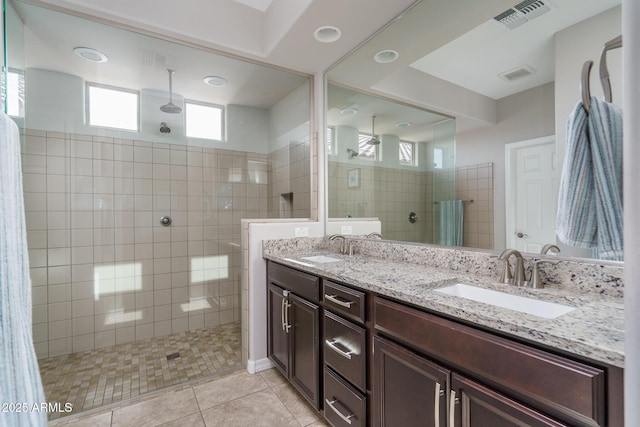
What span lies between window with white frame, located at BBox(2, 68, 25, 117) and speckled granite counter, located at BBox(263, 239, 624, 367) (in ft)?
6.30

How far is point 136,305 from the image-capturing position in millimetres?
2400

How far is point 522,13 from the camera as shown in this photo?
132 cm

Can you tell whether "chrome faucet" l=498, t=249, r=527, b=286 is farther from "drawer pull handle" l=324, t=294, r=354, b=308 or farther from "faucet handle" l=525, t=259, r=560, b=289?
"drawer pull handle" l=324, t=294, r=354, b=308

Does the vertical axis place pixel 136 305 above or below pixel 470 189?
below

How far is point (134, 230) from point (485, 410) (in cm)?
252

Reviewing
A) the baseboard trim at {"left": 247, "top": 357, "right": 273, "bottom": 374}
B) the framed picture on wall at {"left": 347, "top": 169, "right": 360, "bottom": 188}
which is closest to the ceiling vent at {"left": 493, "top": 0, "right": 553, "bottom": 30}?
the framed picture on wall at {"left": 347, "top": 169, "right": 360, "bottom": 188}

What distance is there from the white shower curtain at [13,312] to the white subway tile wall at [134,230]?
Result: 3.53ft

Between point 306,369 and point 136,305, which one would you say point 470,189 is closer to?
point 306,369

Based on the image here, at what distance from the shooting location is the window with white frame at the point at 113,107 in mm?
2150

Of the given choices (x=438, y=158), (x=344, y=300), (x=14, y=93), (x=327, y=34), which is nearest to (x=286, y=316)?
(x=344, y=300)

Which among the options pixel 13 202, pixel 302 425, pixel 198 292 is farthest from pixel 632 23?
pixel 198 292

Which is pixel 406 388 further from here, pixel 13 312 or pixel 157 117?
pixel 157 117

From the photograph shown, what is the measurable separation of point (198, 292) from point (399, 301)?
78.7 inches

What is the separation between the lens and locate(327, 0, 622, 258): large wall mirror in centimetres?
120
